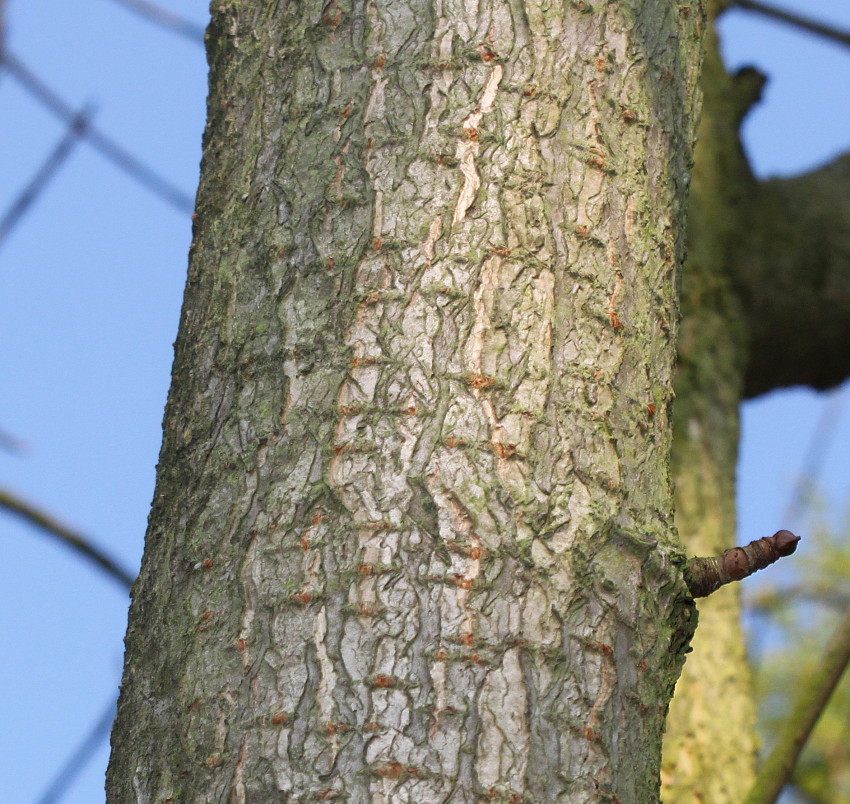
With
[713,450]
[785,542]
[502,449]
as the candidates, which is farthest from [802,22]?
[502,449]

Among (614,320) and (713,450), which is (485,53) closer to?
(614,320)

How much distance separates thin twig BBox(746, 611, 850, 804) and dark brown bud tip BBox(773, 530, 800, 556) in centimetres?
79

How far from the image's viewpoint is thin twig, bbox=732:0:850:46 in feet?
9.40

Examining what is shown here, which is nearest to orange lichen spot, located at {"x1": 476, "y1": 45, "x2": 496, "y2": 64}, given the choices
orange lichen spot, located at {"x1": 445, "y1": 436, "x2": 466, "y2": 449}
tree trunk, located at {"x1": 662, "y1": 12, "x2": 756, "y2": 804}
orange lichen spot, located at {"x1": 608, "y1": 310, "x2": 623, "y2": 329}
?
orange lichen spot, located at {"x1": 608, "y1": 310, "x2": 623, "y2": 329}

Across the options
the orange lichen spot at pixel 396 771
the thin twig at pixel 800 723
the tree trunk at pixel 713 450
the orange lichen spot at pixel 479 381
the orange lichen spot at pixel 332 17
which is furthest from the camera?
the tree trunk at pixel 713 450

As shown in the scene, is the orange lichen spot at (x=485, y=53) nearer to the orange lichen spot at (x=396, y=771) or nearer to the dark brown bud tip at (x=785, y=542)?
the dark brown bud tip at (x=785, y=542)

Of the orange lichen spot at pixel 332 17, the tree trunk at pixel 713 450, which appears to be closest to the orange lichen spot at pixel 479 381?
the orange lichen spot at pixel 332 17

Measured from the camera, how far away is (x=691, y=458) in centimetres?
243

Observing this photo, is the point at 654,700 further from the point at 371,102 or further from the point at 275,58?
the point at 275,58

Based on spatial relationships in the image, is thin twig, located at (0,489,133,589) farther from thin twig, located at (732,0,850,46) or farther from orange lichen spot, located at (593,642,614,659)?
thin twig, located at (732,0,850,46)

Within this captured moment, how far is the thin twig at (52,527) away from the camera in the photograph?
1893mm

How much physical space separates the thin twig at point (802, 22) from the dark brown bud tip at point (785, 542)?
7.54ft

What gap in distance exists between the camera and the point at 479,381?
929mm

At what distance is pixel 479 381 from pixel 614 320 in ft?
0.54
